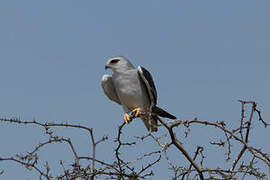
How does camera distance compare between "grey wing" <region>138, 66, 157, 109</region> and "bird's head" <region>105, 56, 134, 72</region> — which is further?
"bird's head" <region>105, 56, 134, 72</region>

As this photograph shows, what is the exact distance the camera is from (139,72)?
7.07m

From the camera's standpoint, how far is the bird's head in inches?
290

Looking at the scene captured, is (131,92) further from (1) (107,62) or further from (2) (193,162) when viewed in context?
(2) (193,162)

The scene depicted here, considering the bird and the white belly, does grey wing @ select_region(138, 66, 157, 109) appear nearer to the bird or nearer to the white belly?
the bird

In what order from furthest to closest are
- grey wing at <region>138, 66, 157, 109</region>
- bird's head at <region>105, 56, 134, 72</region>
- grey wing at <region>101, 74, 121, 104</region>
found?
grey wing at <region>101, 74, 121, 104</region>, bird's head at <region>105, 56, 134, 72</region>, grey wing at <region>138, 66, 157, 109</region>

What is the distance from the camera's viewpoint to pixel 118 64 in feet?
24.3

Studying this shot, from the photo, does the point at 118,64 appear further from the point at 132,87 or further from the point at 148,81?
the point at 148,81

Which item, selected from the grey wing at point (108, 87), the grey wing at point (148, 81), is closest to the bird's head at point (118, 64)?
the grey wing at point (108, 87)

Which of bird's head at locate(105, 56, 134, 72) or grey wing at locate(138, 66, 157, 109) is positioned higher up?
bird's head at locate(105, 56, 134, 72)

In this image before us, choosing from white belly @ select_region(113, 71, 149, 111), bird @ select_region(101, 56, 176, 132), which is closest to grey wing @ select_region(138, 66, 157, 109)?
bird @ select_region(101, 56, 176, 132)

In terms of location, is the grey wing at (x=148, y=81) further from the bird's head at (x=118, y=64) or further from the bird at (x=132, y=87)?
the bird's head at (x=118, y=64)

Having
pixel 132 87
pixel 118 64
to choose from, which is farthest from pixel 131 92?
pixel 118 64

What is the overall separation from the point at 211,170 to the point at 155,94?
11.1 feet

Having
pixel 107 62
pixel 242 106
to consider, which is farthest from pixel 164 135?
pixel 107 62
